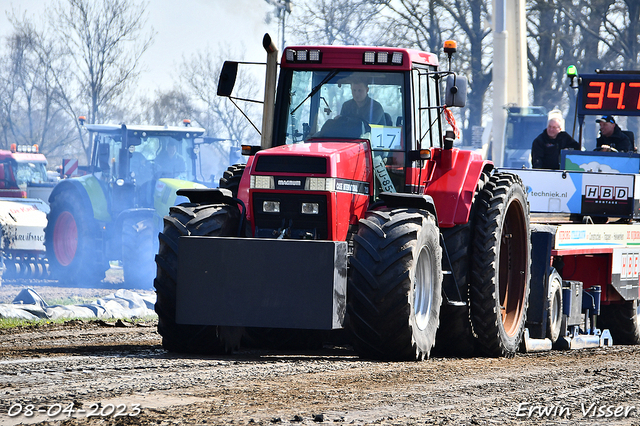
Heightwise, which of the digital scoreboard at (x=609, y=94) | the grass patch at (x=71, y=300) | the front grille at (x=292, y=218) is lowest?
the grass patch at (x=71, y=300)

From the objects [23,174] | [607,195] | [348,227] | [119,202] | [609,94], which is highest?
[609,94]

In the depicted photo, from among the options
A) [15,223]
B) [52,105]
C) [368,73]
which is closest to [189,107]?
[52,105]

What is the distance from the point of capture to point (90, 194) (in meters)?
19.2

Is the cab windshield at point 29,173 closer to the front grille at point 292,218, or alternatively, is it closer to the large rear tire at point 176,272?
the large rear tire at point 176,272

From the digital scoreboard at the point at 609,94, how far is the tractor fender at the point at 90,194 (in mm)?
10015

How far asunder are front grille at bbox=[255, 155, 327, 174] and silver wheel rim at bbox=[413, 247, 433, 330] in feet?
3.39

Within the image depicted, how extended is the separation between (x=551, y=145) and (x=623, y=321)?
2.86 meters

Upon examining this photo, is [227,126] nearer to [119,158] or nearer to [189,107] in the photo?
[189,107]

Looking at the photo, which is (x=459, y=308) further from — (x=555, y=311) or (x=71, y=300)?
(x=71, y=300)

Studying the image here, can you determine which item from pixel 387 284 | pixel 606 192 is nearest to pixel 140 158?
pixel 606 192

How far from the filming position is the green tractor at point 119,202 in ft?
60.2

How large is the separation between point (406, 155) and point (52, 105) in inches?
1420

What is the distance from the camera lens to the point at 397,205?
7.30 metres

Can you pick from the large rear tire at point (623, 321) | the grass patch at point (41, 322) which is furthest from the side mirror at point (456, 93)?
the large rear tire at point (623, 321)
